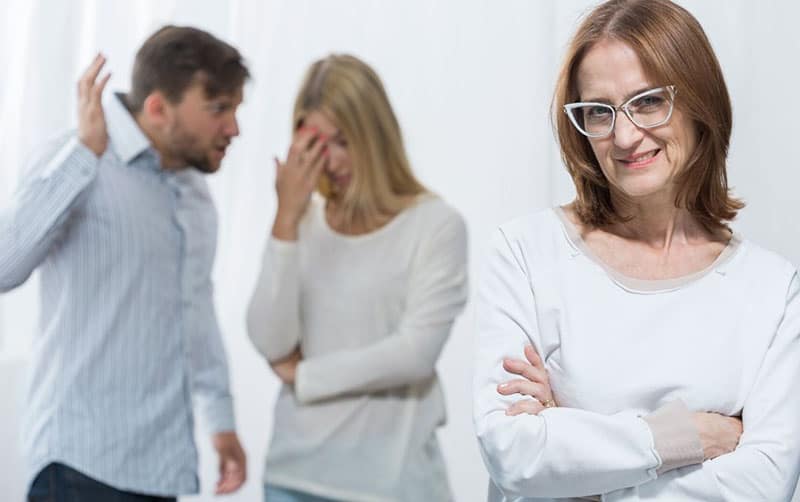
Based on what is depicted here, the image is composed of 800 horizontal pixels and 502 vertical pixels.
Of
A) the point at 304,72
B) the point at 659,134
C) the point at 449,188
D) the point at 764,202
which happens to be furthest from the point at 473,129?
the point at 659,134

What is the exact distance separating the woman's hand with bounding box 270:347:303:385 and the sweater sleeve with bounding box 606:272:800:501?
1.15 meters

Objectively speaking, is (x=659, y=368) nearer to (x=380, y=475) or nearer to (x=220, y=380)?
(x=380, y=475)

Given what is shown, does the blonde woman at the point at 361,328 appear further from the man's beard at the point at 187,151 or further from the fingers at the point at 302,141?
the man's beard at the point at 187,151

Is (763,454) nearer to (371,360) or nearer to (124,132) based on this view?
(371,360)

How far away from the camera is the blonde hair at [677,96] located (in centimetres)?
150

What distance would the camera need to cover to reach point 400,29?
8.75 feet

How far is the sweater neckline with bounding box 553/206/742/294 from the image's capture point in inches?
60.5

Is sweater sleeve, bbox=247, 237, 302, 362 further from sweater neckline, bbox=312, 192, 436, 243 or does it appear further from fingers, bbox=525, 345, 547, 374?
fingers, bbox=525, 345, 547, 374

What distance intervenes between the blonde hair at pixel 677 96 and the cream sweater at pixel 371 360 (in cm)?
85

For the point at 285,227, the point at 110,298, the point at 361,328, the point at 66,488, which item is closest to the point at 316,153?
the point at 285,227

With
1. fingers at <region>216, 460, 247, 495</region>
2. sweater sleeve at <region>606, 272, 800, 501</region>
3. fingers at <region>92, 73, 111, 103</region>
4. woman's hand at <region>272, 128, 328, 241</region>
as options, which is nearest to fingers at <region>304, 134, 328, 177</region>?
woman's hand at <region>272, 128, 328, 241</region>

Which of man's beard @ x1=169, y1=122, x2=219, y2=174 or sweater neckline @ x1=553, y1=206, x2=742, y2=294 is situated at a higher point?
sweater neckline @ x1=553, y1=206, x2=742, y2=294

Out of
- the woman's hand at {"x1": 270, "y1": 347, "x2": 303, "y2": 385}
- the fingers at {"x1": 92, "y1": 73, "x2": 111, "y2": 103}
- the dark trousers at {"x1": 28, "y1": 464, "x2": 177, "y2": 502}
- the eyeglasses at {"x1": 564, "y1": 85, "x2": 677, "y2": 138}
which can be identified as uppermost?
the eyeglasses at {"x1": 564, "y1": 85, "x2": 677, "y2": 138}

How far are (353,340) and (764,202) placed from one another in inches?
33.2
